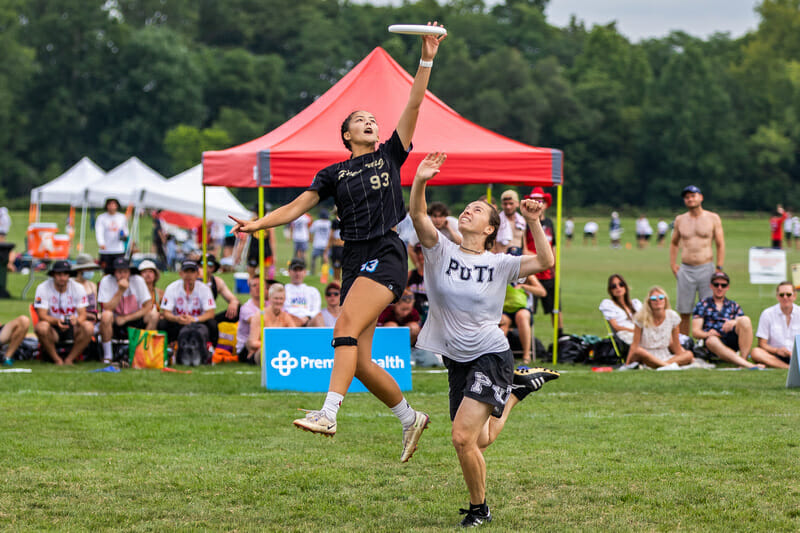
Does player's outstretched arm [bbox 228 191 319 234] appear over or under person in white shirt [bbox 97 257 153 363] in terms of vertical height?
over

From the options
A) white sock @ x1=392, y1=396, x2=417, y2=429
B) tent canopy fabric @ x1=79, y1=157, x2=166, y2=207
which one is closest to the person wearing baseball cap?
white sock @ x1=392, y1=396, x2=417, y2=429

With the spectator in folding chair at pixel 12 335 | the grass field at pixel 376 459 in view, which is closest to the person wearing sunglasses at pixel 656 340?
the grass field at pixel 376 459

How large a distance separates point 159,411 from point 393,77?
5.29 metres

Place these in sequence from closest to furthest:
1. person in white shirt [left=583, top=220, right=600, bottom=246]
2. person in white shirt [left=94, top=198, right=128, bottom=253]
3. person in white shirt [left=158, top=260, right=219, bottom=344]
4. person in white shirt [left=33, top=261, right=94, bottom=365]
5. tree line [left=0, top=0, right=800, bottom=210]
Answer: person in white shirt [left=33, top=261, right=94, bottom=365]
person in white shirt [left=158, top=260, right=219, bottom=344]
person in white shirt [left=94, top=198, right=128, bottom=253]
person in white shirt [left=583, top=220, right=600, bottom=246]
tree line [left=0, top=0, right=800, bottom=210]

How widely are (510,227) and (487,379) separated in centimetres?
744

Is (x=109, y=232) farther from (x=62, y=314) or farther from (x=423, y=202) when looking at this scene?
(x=423, y=202)

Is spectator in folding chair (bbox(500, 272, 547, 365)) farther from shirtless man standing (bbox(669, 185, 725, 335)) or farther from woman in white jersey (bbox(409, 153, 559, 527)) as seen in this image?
woman in white jersey (bbox(409, 153, 559, 527))

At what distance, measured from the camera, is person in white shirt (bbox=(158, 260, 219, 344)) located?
11.9 m

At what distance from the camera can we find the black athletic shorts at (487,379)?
519 centimetres

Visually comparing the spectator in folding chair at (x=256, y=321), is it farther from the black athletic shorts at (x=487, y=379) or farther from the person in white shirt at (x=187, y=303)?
the black athletic shorts at (x=487, y=379)

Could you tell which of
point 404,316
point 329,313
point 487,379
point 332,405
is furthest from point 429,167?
point 329,313

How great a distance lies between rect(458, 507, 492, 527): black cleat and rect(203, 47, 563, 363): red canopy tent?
18.6ft

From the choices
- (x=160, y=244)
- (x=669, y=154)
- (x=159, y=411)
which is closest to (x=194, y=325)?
(x=159, y=411)

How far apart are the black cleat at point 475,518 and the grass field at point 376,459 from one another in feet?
0.28
